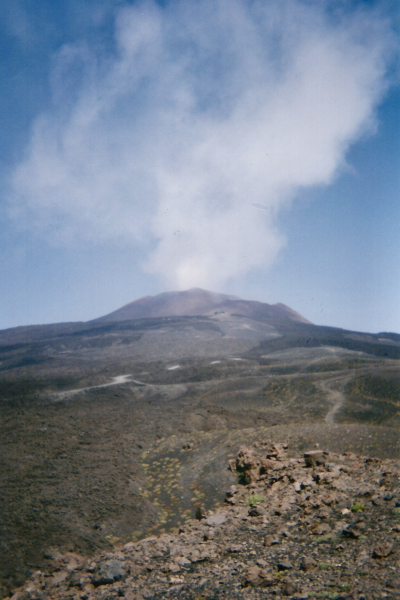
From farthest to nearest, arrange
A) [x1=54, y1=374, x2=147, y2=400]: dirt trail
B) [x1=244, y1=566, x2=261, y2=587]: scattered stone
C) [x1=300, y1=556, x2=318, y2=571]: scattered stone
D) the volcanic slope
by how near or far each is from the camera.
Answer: [x1=54, y1=374, x2=147, y2=400]: dirt trail → the volcanic slope → [x1=300, y1=556, x2=318, y2=571]: scattered stone → [x1=244, y1=566, x2=261, y2=587]: scattered stone

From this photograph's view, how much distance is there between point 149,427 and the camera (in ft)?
59.3

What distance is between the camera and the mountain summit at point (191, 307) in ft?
282

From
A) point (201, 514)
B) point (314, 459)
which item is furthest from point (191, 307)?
point (201, 514)

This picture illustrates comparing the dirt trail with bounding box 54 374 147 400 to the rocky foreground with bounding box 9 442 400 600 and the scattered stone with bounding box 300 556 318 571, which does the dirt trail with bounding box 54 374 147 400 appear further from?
the scattered stone with bounding box 300 556 318 571

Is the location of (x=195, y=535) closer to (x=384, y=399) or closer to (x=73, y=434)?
(x=73, y=434)

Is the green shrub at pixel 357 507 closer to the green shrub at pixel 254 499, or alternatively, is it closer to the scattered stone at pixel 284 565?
the scattered stone at pixel 284 565

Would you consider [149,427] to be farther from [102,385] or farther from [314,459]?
[102,385]

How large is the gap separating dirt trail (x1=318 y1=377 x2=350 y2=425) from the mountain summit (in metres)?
53.2

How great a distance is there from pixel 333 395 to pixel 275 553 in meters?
17.6

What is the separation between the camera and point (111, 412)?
20031 mm

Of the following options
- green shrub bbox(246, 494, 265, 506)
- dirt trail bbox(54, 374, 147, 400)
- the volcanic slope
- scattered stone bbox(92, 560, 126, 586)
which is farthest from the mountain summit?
scattered stone bbox(92, 560, 126, 586)

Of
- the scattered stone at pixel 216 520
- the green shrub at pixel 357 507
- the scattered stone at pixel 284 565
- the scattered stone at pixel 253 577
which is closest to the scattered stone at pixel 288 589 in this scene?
the scattered stone at pixel 253 577

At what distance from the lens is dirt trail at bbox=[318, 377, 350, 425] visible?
18447 millimetres

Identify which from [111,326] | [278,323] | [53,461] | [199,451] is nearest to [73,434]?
[53,461]
